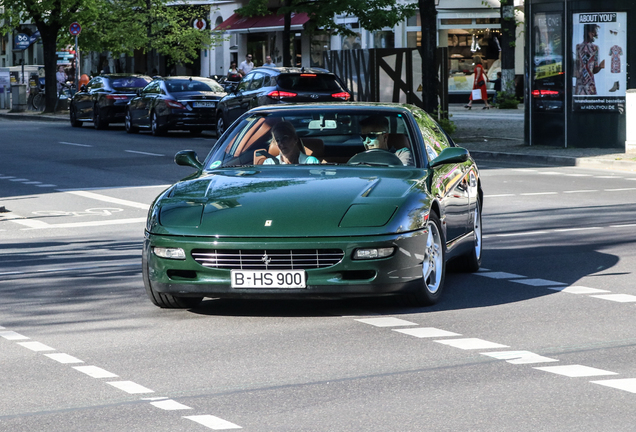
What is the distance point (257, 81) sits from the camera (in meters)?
29.0

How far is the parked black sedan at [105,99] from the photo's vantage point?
3688 centimetres

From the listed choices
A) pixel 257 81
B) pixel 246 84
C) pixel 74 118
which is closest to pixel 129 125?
pixel 74 118

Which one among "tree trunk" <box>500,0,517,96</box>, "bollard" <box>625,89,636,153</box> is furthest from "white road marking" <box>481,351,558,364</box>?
"tree trunk" <box>500,0,517,96</box>

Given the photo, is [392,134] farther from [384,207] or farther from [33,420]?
[33,420]

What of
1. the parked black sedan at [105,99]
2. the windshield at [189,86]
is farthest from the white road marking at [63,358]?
the parked black sedan at [105,99]

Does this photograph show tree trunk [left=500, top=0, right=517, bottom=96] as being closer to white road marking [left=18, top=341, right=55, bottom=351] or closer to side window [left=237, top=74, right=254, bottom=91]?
side window [left=237, top=74, right=254, bottom=91]

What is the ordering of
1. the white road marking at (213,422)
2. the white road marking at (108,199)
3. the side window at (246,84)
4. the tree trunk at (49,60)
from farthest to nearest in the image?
the tree trunk at (49,60), the side window at (246,84), the white road marking at (108,199), the white road marking at (213,422)

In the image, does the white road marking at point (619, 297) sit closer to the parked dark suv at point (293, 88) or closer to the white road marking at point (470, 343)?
the white road marking at point (470, 343)

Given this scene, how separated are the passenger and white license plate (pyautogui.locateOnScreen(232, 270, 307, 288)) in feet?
5.11

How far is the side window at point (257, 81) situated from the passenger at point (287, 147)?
19.6 m

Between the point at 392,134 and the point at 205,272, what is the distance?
6.84 feet

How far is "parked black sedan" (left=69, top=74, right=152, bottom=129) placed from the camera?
36875 millimetres

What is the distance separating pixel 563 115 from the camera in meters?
24.8

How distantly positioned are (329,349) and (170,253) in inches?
56.7
